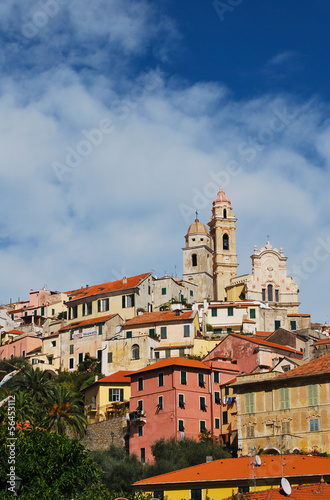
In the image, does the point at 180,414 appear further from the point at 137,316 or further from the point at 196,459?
the point at 137,316

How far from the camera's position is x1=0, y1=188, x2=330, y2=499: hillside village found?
4969 cm

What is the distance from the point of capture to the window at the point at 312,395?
48281 mm

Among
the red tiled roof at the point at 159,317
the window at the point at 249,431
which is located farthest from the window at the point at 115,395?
the window at the point at 249,431

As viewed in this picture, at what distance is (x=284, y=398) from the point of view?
163 ft

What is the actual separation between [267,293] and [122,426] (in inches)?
1898

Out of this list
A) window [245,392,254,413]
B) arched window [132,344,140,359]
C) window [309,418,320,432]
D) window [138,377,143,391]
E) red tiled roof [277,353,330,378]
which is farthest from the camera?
arched window [132,344,140,359]

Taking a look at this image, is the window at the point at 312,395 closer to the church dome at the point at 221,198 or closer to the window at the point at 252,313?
the window at the point at 252,313

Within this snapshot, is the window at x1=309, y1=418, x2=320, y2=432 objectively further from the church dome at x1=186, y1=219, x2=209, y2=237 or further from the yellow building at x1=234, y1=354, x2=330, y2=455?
the church dome at x1=186, y1=219, x2=209, y2=237

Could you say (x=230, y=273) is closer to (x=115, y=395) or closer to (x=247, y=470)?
(x=115, y=395)

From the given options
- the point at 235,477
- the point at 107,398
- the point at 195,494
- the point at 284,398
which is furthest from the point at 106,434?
the point at 235,477

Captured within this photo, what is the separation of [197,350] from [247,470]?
33.5 meters

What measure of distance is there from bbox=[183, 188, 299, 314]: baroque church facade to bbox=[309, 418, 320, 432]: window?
5366 centimetres

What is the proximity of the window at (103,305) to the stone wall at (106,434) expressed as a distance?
2683 centimetres

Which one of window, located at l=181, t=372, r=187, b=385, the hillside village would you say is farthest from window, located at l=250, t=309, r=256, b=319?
window, located at l=181, t=372, r=187, b=385
